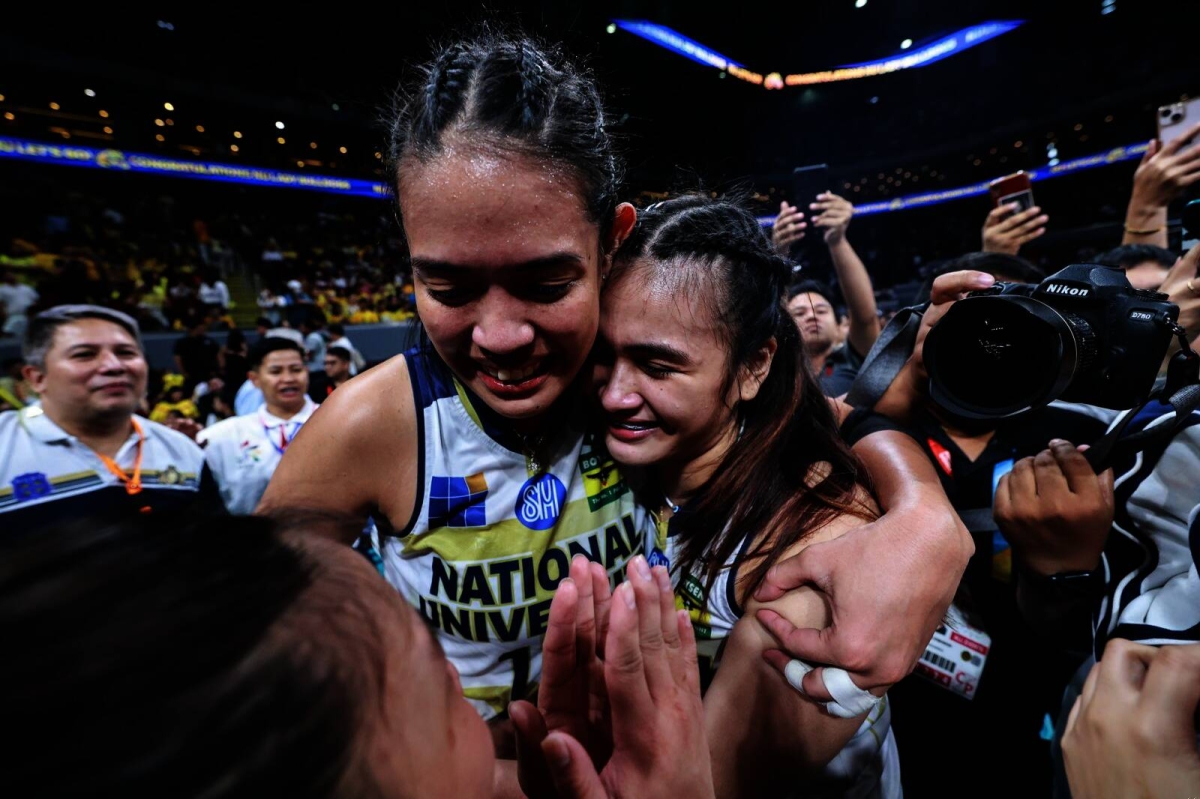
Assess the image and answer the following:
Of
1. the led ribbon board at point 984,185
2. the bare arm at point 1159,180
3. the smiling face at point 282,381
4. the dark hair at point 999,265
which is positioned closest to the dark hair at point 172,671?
the dark hair at point 999,265

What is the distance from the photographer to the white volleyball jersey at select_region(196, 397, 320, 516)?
292 centimetres

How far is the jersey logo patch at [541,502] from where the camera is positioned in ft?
3.60

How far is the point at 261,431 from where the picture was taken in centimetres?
315

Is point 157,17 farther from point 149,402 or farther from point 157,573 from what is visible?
point 157,573

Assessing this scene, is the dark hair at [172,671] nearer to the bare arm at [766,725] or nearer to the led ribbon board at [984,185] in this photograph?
the bare arm at [766,725]

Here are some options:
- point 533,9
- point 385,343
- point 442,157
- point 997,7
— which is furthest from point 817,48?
point 442,157

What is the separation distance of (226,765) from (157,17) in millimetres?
14726

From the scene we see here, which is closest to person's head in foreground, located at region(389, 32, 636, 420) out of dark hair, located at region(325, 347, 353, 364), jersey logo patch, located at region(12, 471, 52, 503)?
jersey logo patch, located at region(12, 471, 52, 503)

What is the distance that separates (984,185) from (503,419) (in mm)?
23530

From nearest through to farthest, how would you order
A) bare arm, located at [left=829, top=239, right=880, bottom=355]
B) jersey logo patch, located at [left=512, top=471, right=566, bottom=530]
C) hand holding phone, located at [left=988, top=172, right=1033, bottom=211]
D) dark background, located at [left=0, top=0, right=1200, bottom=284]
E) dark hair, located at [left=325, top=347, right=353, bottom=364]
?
jersey logo patch, located at [left=512, top=471, right=566, bottom=530], hand holding phone, located at [left=988, top=172, right=1033, bottom=211], bare arm, located at [left=829, top=239, right=880, bottom=355], dark hair, located at [left=325, top=347, right=353, bottom=364], dark background, located at [left=0, top=0, right=1200, bottom=284]

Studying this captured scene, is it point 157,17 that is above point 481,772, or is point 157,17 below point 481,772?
above

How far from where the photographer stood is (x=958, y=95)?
21.0 metres

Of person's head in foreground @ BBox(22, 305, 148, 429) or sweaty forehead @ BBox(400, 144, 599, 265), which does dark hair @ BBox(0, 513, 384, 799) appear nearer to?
sweaty forehead @ BBox(400, 144, 599, 265)

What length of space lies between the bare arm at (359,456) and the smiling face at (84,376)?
1.86 metres
